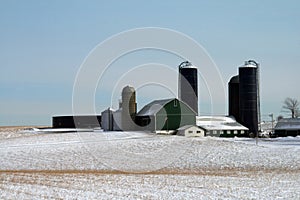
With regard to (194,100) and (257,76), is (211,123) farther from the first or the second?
(257,76)

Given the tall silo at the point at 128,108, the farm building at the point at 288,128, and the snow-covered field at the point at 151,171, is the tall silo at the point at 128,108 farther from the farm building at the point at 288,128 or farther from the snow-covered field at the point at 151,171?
the farm building at the point at 288,128

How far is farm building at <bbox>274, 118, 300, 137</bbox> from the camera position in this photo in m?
68.2

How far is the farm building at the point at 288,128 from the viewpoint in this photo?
68.2 m

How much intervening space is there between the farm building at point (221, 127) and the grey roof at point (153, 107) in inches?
241

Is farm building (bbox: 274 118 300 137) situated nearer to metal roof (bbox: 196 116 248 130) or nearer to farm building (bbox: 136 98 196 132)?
metal roof (bbox: 196 116 248 130)

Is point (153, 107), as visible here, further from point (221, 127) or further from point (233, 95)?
point (233, 95)

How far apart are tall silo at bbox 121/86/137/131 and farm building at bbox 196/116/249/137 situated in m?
9.31

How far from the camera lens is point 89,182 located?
19.2 metres

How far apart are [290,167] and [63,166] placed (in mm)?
12809

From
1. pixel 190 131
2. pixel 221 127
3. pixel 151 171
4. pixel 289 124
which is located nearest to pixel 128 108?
pixel 190 131

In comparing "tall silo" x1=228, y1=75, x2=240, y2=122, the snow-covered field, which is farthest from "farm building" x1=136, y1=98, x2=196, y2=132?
the snow-covered field

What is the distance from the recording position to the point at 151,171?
1030 inches

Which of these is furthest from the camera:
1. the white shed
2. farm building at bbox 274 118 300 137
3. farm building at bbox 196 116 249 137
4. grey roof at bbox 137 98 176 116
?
farm building at bbox 274 118 300 137

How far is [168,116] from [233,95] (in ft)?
51.2
